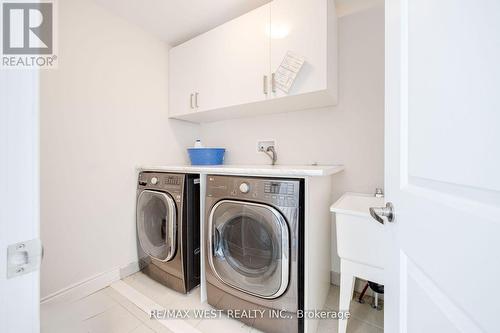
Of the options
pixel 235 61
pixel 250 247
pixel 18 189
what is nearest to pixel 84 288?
pixel 250 247

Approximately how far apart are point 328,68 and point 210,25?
1209 millimetres

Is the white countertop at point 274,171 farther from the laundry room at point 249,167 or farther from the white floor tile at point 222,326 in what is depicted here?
the white floor tile at point 222,326

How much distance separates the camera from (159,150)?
1993 mm

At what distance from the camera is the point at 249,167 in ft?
4.55

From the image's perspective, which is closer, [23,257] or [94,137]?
[23,257]

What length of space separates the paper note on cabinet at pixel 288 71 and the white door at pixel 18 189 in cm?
126

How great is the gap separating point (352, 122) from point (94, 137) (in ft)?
6.78

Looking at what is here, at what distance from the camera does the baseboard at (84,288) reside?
137 centimetres

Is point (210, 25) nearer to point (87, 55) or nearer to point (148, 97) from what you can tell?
point (148, 97)

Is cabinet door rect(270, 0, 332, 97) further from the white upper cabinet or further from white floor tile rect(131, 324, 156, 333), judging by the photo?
white floor tile rect(131, 324, 156, 333)

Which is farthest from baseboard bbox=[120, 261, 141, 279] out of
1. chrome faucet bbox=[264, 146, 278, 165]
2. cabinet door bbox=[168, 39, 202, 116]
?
chrome faucet bbox=[264, 146, 278, 165]

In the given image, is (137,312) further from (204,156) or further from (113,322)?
(204,156)

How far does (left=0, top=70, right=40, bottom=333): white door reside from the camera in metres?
0.34

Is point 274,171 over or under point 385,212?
over
